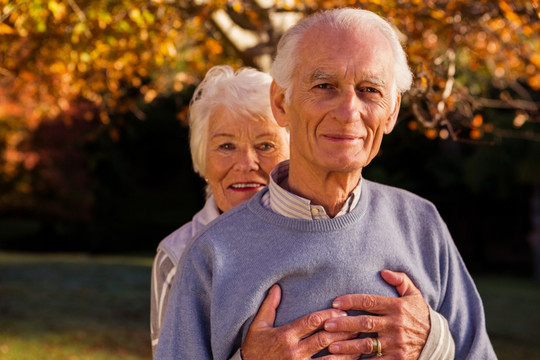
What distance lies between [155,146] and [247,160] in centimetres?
1626

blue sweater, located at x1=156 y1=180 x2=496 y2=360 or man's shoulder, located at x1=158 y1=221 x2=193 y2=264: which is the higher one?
blue sweater, located at x1=156 y1=180 x2=496 y2=360

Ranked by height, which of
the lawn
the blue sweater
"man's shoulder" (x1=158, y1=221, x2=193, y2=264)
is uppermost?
the blue sweater

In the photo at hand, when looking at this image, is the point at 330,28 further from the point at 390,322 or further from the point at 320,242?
the point at 390,322

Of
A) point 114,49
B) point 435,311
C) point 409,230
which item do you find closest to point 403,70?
point 409,230

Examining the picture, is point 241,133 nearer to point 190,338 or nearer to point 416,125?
point 190,338

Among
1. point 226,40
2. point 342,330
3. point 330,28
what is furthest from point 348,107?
point 226,40

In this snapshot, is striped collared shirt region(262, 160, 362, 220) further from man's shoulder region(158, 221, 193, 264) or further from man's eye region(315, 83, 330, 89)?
man's shoulder region(158, 221, 193, 264)

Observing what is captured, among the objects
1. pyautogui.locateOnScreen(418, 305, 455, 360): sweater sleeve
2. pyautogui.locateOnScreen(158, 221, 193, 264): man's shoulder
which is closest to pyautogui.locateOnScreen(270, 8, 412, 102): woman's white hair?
pyautogui.locateOnScreen(418, 305, 455, 360): sweater sleeve

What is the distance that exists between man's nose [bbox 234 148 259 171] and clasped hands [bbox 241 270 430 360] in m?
0.73

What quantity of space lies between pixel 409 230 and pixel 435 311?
26cm

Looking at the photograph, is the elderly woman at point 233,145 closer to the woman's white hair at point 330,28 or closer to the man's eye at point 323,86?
the woman's white hair at point 330,28

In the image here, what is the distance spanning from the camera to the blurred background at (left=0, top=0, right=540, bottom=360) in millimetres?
4531

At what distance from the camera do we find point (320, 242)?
1814 mm

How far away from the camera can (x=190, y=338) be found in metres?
1.79
